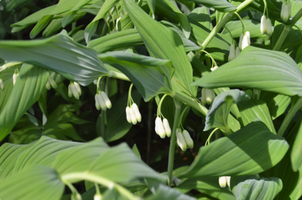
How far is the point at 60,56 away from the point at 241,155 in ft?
1.83

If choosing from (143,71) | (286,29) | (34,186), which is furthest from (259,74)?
(34,186)

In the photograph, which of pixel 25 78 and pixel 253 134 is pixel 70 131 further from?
pixel 253 134

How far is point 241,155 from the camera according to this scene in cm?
87

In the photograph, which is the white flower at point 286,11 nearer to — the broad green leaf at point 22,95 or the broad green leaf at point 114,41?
the broad green leaf at point 114,41

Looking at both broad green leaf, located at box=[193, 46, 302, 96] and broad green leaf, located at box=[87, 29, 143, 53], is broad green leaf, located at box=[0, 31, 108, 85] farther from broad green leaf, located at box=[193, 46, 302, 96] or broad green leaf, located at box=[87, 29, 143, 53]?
broad green leaf, located at box=[193, 46, 302, 96]

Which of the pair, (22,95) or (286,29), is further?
(286,29)

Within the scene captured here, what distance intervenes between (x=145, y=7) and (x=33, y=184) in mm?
881

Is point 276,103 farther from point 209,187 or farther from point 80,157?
point 80,157

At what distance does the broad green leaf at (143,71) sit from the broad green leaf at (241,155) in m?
0.21

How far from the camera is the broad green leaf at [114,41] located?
1.02 meters

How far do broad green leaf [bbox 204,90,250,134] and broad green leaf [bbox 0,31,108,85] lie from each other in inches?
12.9

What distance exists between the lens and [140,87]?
844 millimetres

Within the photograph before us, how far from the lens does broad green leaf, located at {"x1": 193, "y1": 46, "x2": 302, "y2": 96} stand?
29.9 inches

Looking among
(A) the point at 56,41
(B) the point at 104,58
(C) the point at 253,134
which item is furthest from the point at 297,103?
(A) the point at 56,41
